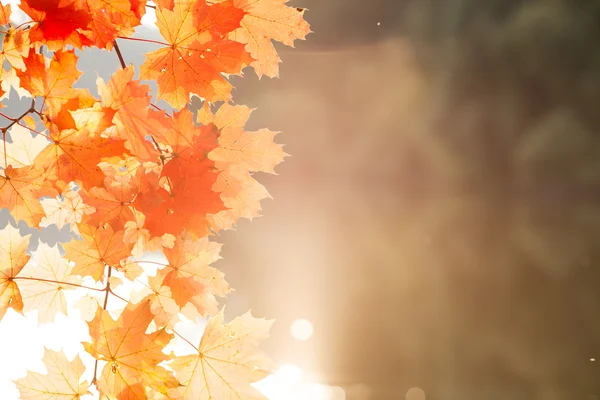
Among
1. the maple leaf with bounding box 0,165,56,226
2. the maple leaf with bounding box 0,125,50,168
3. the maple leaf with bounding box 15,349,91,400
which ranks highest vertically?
the maple leaf with bounding box 0,125,50,168

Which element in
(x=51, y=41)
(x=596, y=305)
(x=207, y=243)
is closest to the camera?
(x=51, y=41)

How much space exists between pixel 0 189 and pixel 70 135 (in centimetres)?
13

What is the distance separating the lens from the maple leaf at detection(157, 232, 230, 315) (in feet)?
2.14

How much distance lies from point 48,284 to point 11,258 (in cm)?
13

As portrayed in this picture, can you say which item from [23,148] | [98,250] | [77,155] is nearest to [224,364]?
[98,250]

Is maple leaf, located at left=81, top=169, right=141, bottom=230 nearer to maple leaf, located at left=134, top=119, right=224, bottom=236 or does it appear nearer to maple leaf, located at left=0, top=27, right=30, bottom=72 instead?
maple leaf, located at left=134, top=119, right=224, bottom=236

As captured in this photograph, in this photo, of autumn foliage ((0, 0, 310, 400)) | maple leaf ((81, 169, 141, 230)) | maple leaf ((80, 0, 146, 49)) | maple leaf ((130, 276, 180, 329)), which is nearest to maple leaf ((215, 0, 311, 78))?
autumn foliage ((0, 0, 310, 400))

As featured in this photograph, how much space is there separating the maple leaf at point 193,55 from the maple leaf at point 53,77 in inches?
3.5

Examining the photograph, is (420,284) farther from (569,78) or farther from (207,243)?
(207,243)

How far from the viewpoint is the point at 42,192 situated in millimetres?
587

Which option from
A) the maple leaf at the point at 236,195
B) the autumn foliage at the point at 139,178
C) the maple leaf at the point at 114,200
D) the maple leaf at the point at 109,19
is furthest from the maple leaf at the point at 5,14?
the maple leaf at the point at 236,195

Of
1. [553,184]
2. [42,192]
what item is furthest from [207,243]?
[553,184]

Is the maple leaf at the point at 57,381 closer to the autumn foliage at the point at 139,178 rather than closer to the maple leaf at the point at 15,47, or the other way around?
the autumn foliage at the point at 139,178

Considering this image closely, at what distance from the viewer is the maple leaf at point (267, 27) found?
66cm
